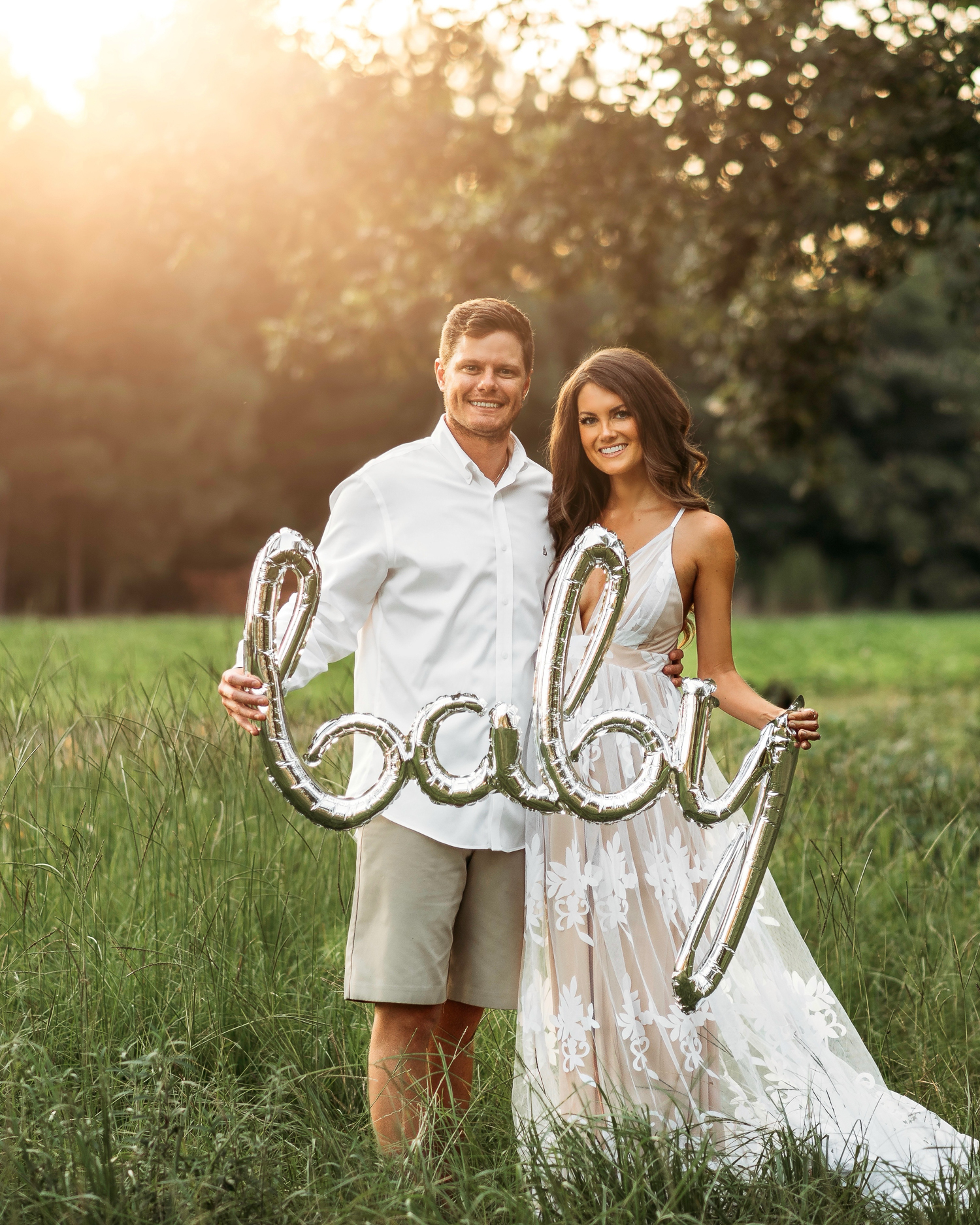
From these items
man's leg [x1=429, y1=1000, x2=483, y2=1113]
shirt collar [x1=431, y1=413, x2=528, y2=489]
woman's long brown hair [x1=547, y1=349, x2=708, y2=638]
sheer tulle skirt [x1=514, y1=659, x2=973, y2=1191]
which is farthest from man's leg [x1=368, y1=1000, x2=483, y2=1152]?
shirt collar [x1=431, y1=413, x2=528, y2=489]

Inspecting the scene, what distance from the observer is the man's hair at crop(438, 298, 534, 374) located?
2699mm

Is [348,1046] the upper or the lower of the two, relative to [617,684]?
lower

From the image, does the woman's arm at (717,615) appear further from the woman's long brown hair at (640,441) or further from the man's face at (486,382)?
the man's face at (486,382)

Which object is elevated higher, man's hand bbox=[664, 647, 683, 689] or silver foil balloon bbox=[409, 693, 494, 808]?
man's hand bbox=[664, 647, 683, 689]

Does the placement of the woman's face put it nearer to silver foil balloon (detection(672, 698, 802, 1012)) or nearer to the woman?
the woman

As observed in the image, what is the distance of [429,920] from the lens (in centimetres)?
262

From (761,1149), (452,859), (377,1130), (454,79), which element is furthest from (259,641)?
(454,79)

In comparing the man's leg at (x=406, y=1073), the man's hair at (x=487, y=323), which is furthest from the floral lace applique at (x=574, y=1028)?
the man's hair at (x=487, y=323)

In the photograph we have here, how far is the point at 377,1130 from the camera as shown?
102 inches

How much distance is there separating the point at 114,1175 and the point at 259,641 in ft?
3.36

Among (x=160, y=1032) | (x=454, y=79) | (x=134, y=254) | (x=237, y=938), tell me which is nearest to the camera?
(x=160, y=1032)

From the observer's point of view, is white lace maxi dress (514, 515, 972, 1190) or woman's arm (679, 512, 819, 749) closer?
white lace maxi dress (514, 515, 972, 1190)

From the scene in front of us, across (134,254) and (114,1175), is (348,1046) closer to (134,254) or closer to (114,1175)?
(114,1175)

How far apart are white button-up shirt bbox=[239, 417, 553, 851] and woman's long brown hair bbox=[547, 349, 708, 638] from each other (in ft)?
0.46
